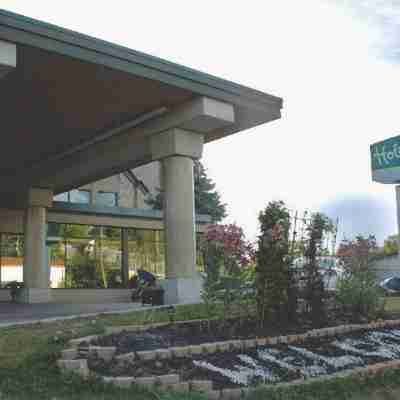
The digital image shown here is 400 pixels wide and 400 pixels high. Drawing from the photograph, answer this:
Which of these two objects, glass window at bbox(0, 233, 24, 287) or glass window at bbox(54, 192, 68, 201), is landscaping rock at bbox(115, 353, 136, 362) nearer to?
glass window at bbox(0, 233, 24, 287)

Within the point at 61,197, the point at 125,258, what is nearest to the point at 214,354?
the point at 125,258

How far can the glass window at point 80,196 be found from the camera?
37750 millimetres

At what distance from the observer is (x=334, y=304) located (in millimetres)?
10383

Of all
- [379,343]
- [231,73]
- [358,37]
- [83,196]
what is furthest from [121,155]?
[83,196]

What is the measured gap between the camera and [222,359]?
6.95 meters

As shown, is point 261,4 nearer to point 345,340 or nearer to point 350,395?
point 345,340

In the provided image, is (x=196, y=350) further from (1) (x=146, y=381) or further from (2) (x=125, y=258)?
(2) (x=125, y=258)

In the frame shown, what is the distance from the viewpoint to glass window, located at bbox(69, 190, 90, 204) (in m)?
37.8

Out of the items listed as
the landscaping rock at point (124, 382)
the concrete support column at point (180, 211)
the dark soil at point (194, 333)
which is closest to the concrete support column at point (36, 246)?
the concrete support column at point (180, 211)

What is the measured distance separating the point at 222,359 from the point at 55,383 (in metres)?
2.00

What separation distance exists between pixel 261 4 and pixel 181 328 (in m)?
5.02

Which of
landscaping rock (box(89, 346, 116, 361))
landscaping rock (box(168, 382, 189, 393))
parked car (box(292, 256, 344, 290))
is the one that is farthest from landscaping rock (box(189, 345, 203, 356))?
parked car (box(292, 256, 344, 290))

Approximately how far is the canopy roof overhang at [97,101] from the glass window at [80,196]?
17.5m

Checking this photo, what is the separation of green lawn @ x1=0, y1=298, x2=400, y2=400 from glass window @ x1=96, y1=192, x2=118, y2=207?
30985 millimetres
